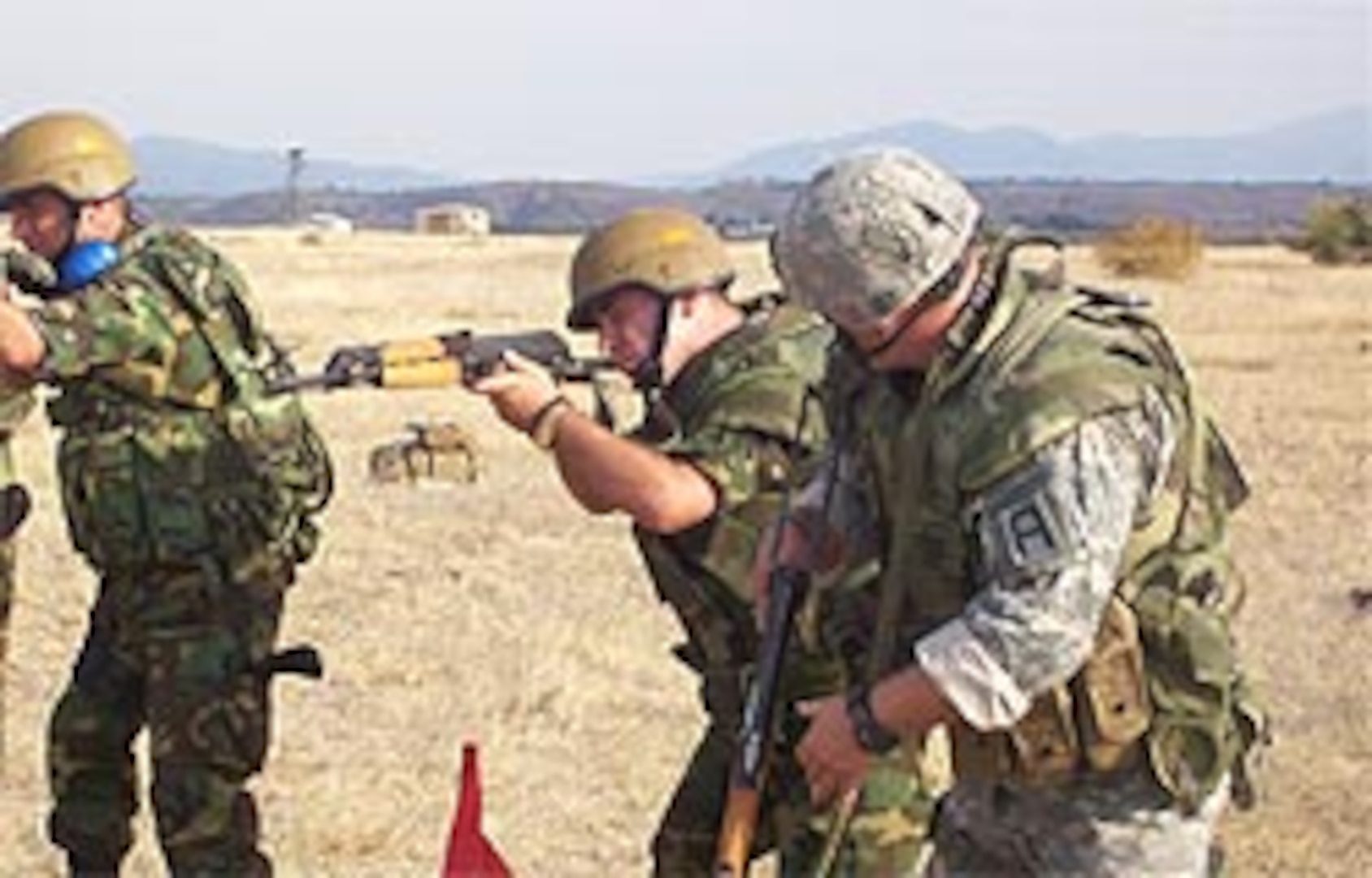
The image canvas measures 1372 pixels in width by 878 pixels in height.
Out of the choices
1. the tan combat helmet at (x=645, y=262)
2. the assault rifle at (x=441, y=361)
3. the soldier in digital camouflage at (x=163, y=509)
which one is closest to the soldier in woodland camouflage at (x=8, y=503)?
the soldier in digital camouflage at (x=163, y=509)

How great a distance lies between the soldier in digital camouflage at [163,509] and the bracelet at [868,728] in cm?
214

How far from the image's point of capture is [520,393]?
13.0ft

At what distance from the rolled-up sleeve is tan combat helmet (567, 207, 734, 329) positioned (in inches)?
48.8

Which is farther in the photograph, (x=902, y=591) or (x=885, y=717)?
(x=902, y=591)

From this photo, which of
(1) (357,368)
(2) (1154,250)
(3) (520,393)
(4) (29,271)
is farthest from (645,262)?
(2) (1154,250)

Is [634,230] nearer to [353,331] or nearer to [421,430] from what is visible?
[421,430]

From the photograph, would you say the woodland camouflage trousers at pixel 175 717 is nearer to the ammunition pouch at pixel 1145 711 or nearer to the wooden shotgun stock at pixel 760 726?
the wooden shotgun stock at pixel 760 726

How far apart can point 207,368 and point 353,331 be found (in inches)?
767

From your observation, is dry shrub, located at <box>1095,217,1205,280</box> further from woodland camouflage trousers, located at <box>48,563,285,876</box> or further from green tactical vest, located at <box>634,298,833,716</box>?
green tactical vest, located at <box>634,298,833,716</box>

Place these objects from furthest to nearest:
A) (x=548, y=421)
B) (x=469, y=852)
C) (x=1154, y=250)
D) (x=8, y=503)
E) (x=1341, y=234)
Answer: (x=1341, y=234), (x=1154, y=250), (x=8, y=503), (x=469, y=852), (x=548, y=421)

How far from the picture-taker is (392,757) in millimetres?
7516

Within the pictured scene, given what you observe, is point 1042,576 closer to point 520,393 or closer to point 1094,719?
point 1094,719

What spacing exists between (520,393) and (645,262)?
33cm

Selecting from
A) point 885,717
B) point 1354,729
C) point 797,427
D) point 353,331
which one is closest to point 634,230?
point 797,427
